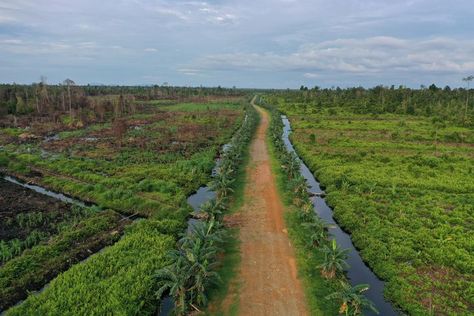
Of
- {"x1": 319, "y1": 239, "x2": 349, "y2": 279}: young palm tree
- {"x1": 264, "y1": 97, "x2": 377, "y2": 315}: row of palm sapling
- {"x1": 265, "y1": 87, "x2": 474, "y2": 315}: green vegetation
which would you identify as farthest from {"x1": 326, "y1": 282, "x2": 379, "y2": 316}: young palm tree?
{"x1": 265, "y1": 87, "x2": 474, "y2": 315}: green vegetation

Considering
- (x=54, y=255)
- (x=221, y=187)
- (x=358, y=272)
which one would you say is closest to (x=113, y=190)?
(x=221, y=187)

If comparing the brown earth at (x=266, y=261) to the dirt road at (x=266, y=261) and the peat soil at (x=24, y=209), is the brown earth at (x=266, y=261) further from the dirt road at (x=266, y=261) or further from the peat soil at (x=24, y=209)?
the peat soil at (x=24, y=209)

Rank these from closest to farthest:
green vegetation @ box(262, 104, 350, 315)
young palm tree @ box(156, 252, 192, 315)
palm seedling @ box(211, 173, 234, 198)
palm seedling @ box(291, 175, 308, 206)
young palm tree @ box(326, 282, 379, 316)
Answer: young palm tree @ box(326, 282, 379, 316) → young palm tree @ box(156, 252, 192, 315) → green vegetation @ box(262, 104, 350, 315) → palm seedling @ box(291, 175, 308, 206) → palm seedling @ box(211, 173, 234, 198)

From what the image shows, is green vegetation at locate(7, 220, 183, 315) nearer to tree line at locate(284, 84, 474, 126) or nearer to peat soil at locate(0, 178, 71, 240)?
peat soil at locate(0, 178, 71, 240)

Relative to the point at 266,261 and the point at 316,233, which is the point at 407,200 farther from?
the point at 266,261

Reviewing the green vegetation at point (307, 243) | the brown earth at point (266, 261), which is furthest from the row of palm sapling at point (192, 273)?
the green vegetation at point (307, 243)

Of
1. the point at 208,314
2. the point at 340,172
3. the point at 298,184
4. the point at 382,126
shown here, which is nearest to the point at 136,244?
the point at 208,314

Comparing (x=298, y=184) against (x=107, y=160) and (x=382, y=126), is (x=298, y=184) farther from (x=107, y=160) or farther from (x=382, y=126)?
(x=382, y=126)
